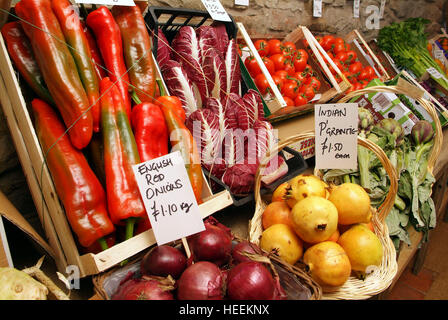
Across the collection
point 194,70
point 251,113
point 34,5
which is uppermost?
point 34,5

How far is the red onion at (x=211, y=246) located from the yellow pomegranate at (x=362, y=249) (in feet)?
1.30

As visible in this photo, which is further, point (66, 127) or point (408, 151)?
point (408, 151)

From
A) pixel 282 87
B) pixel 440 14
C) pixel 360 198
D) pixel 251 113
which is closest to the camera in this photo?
pixel 360 198

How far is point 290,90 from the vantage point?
191cm

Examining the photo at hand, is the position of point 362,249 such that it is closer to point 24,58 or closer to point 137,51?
point 137,51

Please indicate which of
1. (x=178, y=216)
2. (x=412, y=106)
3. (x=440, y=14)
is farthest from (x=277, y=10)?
(x=440, y=14)

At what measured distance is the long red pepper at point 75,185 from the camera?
834mm

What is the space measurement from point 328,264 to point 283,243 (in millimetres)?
139

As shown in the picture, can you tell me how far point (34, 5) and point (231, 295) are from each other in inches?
36.6

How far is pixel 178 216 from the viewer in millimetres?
825

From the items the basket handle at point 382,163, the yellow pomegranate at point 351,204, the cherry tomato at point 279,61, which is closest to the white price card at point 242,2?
the cherry tomato at point 279,61

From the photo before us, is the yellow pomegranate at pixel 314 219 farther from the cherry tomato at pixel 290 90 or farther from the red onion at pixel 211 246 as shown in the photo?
the cherry tomato at pixel 290 90

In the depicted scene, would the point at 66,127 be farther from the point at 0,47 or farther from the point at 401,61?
the point at 401,61

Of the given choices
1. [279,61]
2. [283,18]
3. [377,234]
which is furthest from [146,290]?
[283,18]
